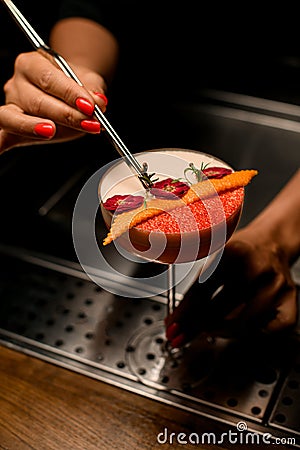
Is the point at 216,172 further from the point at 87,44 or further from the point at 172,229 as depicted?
the point at 87,44

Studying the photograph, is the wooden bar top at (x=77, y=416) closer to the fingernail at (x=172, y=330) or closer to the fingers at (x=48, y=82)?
the fingernail at (x=172, y=330)

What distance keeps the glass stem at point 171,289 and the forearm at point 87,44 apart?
45 centimetres

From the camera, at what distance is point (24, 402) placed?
0.92 m

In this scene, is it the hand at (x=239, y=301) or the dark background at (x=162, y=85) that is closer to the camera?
the hand at (x=239, y=301)

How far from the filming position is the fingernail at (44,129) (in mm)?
859

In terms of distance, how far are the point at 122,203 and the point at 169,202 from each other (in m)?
0.06

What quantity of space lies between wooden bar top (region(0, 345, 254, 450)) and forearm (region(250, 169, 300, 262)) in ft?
1.14

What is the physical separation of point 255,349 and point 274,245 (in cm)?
18

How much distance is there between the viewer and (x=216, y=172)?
0.80 metres

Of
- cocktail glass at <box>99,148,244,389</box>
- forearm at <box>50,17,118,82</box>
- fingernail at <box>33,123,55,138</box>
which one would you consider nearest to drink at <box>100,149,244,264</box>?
cocktail glass at <box>99,148,244,389</box>

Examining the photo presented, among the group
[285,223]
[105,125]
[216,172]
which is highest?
[105,125]

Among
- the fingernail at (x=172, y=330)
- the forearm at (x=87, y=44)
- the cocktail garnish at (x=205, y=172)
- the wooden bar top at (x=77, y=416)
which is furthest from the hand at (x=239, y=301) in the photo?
the forearm at (x=87, y=44)

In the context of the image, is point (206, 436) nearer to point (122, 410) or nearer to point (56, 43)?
point (122, 410)

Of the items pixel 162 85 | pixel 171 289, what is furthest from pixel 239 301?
pixel 162 85
